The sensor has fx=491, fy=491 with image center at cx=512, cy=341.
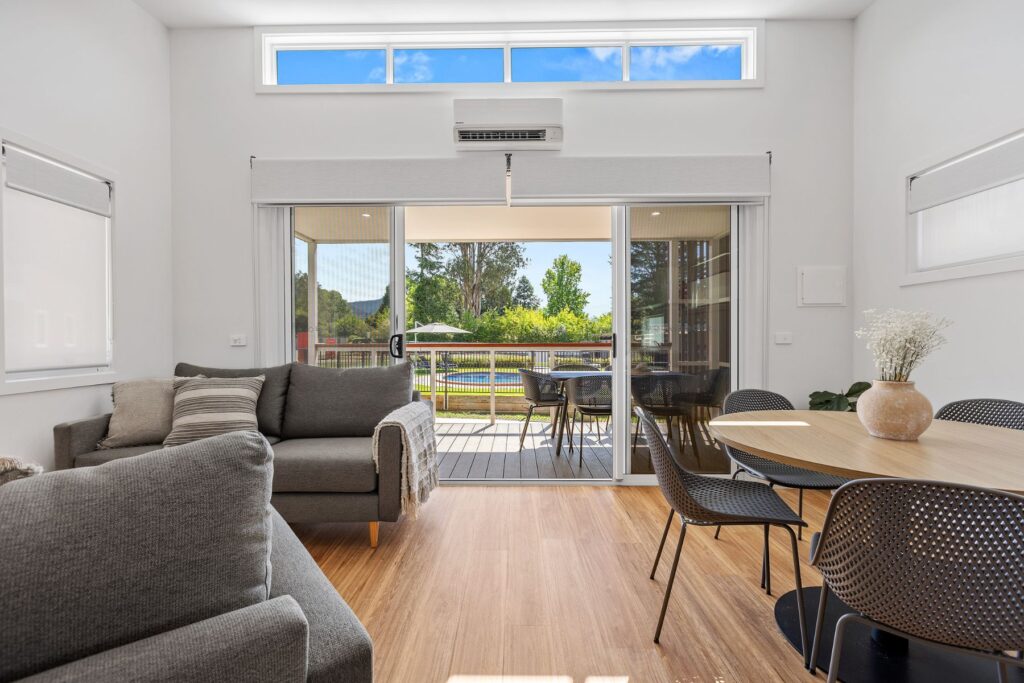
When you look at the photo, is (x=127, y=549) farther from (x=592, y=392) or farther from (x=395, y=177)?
(x=592, y=392)

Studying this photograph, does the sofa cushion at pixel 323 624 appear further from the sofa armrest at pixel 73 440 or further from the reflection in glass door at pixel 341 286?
the reflection in glass door at pixel 341 286

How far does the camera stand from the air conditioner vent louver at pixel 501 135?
133 inches

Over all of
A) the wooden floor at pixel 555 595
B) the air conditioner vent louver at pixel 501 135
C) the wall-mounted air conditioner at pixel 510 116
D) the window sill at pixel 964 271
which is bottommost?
the wooden floor at pixel 555 595

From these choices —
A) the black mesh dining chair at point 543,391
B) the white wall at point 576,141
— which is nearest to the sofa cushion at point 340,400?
the white wall at point 576,141

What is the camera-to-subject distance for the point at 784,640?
5.64 feet

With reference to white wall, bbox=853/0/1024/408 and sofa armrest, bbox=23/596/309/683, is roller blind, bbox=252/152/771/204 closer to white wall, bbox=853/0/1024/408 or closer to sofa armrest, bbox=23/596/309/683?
white wall, bbox=853/0/1024/408

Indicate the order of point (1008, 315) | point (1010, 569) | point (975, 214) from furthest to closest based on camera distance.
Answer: point (975, 214), point (1008, 315), point (1010, 569)

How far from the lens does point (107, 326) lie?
3025mm

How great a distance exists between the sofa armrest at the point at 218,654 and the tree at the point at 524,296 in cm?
813

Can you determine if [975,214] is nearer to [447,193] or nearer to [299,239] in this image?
[447,193]

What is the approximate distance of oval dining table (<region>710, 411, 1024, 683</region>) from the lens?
4.31ft

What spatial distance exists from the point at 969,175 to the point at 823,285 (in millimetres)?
1019

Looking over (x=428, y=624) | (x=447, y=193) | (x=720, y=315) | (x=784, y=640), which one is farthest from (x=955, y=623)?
(x=447, y=193)

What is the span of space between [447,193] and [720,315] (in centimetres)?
214
